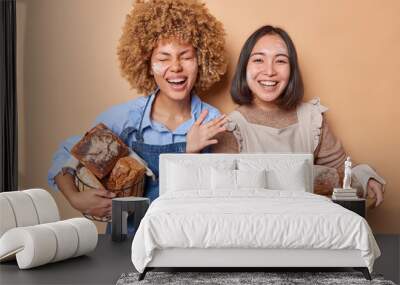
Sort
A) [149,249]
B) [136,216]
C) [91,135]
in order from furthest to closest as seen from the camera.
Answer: [91,135]
[136,216]
[149,249]

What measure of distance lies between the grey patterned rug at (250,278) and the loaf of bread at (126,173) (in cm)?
173

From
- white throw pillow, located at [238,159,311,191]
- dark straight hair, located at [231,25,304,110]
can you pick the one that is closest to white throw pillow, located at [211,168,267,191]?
white throw pillow, located at [238,159,311,191]

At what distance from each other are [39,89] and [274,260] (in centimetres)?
326

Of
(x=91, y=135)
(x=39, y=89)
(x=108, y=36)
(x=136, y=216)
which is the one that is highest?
(x=108, y=36)

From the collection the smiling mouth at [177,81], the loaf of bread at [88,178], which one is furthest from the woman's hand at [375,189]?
the loaf of bread at [88,178]

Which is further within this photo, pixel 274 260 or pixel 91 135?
pixel 91 135

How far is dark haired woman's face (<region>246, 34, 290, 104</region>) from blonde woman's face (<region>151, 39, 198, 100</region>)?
56cm

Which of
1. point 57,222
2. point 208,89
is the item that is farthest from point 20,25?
point 57,222

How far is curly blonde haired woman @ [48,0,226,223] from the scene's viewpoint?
6570mm

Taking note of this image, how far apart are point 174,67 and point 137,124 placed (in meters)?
0.66

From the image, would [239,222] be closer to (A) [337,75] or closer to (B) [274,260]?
(B) [274,260]

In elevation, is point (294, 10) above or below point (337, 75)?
above

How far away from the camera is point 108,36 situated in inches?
268

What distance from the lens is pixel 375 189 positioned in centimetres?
672
